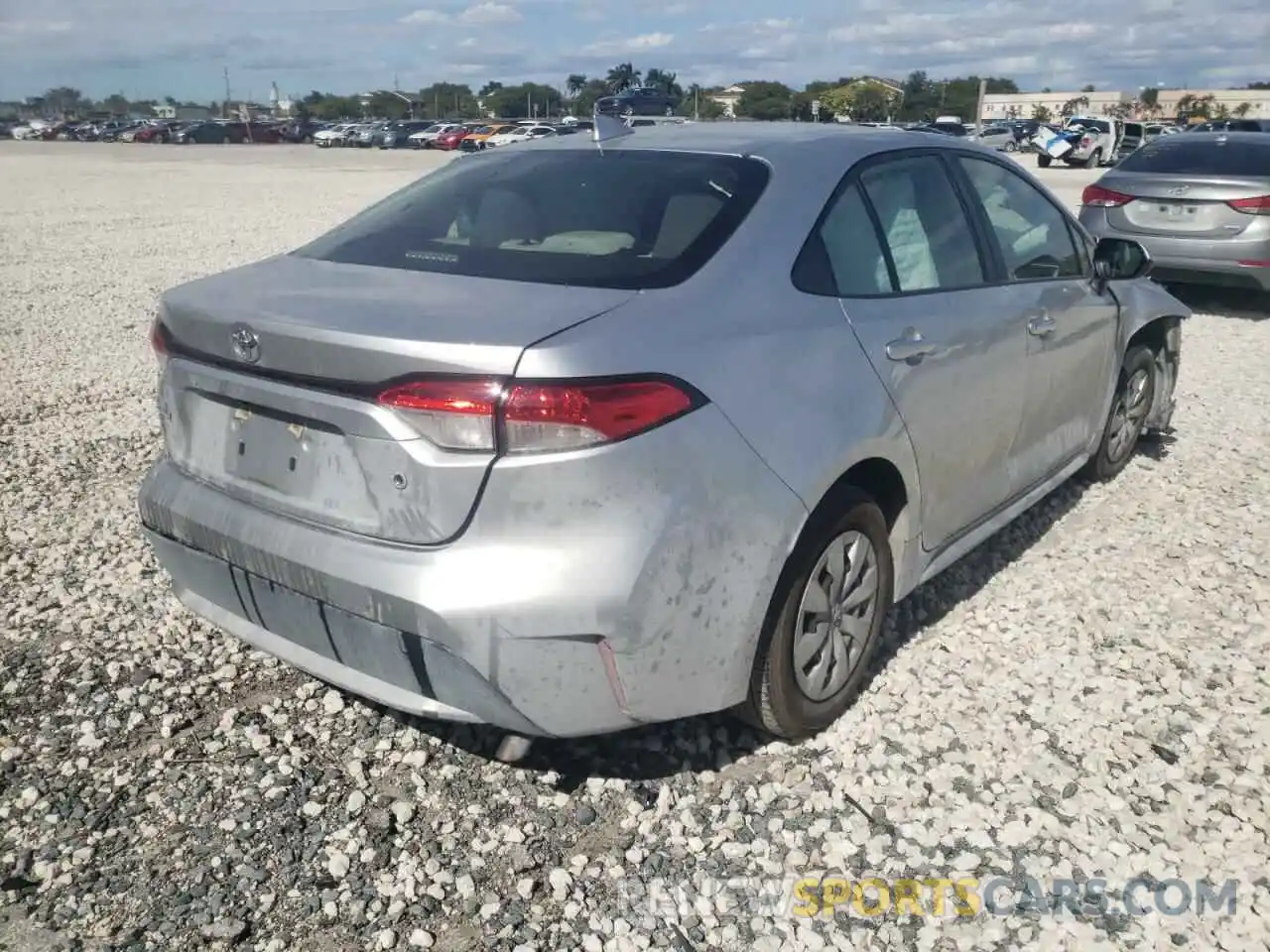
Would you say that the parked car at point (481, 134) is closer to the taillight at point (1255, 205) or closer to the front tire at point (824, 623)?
the taillight at point (1255, 205)

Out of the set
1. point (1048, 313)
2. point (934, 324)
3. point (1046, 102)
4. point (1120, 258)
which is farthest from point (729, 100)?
point (1046, 102)

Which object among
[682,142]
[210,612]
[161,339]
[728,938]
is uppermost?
[682,142]

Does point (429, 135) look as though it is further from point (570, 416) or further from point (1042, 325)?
point (570, 416)

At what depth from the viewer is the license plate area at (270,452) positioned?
2.53 metres

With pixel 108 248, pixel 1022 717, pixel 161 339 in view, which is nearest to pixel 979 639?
pixel 1022 717

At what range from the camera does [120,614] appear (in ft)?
12.6

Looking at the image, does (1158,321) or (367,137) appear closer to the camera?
(1158,321)

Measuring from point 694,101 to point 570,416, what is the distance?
22.3 meters

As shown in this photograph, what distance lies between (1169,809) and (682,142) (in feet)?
7.72

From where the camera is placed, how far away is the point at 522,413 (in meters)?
2.24

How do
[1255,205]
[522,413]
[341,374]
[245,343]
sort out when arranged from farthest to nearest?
[1255,205] < [245,343] < [341,374] < [522,413]

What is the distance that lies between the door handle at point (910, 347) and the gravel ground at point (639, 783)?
1.07 meters

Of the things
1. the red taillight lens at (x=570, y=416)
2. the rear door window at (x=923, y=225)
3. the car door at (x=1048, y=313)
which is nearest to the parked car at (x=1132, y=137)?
the car door at (x=1048, y=313)

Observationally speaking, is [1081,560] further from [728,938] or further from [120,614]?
[120,614]
